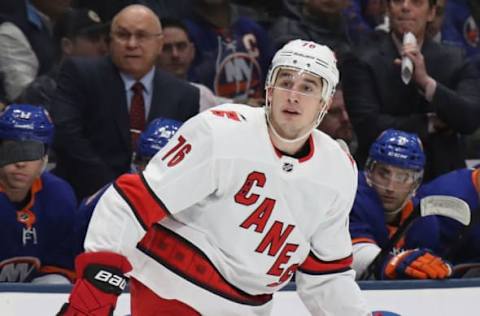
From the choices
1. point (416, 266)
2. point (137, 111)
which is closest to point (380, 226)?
point (416, 266)

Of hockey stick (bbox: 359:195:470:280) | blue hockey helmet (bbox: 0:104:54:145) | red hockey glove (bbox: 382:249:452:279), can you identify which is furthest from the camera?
blue hockey helmet (bbox: 0:104:54:145)

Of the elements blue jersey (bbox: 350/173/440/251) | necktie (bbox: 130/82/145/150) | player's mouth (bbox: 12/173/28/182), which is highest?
necktie (bbox: 130/82/145/150)

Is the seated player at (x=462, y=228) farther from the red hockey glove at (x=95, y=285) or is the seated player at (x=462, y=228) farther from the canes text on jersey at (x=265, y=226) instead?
the red hockey glove at (x=95, y=285)

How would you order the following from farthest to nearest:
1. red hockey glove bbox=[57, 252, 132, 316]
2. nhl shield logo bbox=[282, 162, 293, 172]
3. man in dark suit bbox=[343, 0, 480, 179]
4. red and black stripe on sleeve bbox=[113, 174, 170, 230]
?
man in dark suit bbox=[343, 0, 480, 179], nhl shield logo bbox=[282, 162, 293, 172], red and black stripe on sleeve bbox=[113, 174, 170, 230], red hockey glove bbox=[57, 252, 132, 316]

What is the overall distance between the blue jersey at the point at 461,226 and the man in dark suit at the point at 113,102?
1141mm

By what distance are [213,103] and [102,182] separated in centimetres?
69

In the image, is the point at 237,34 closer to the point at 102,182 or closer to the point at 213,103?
the point at 213,103

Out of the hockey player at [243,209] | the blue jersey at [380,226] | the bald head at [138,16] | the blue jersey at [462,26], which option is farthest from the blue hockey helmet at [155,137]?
the blue jersey at [462,26]

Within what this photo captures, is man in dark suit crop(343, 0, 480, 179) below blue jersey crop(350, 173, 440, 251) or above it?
above

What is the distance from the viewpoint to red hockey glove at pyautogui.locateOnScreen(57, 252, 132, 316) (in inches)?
125

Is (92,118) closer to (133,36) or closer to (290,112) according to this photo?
(133,36)

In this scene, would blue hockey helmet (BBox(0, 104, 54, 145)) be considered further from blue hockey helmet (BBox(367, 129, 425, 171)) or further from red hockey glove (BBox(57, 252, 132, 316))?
red hockey glove (BBox(57, 252, 132, 316))

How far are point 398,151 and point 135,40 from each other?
3.93 feet

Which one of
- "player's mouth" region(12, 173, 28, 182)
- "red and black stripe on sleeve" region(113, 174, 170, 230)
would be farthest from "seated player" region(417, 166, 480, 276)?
"red and black stripe on sleeve" region(113, 174, 170, 230)
